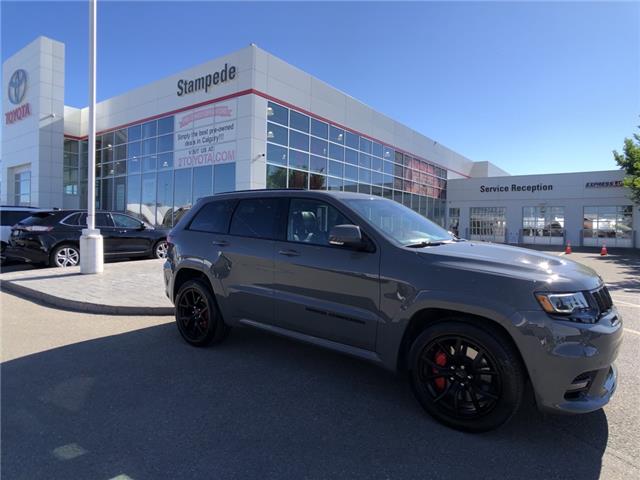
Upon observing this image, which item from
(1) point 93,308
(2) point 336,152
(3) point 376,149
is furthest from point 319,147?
(1) point 93,308

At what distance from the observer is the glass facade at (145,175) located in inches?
765

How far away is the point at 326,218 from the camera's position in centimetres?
393

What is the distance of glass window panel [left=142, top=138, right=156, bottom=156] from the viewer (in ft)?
71.0

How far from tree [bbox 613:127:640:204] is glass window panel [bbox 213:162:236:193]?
81.3 ft

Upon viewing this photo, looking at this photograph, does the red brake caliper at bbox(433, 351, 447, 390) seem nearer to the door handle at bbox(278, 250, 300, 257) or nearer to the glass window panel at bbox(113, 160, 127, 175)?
the door handle at bbox(278, 250, 300, 257)

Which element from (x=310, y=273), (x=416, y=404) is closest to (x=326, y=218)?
(x=310, y=273)

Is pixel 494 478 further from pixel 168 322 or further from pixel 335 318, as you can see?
pixel 168 322

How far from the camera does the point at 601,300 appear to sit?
2932 mm

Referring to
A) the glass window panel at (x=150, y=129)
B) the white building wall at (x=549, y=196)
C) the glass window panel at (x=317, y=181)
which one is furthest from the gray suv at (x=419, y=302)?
the white building wall at (x=549, y=196)

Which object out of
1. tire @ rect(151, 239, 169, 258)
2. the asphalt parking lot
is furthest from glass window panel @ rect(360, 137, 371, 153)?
the asphalt parking lot

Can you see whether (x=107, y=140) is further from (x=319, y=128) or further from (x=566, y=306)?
(x=566, y=306)

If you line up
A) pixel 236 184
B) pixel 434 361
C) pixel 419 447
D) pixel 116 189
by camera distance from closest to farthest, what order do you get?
pixel 419 447 → pixel 434 361 → pixel 236 184 → pixel 116 189

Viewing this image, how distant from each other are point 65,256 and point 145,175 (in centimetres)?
1239

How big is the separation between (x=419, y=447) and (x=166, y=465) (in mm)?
1660
